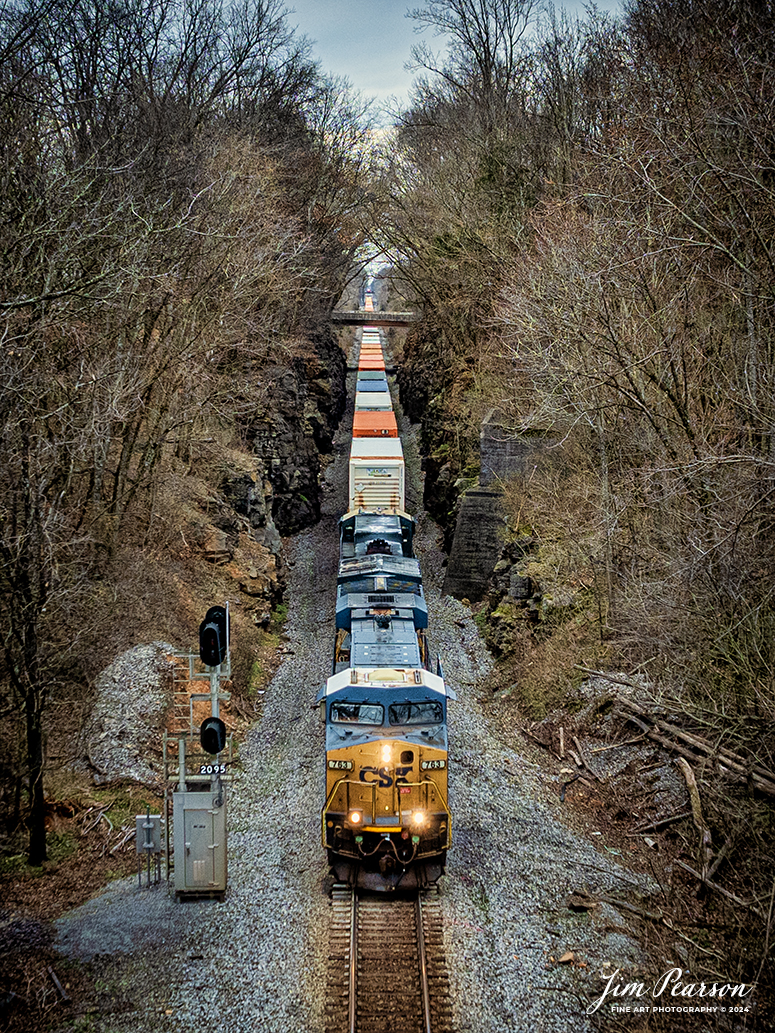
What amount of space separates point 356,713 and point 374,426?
18.6 metres

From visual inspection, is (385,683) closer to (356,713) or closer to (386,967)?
(356,713)

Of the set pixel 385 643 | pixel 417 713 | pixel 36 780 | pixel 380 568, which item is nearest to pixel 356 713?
pixel 417 713

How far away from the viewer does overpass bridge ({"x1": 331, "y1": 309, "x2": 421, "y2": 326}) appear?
46.9 metres

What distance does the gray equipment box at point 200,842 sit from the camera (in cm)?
1180

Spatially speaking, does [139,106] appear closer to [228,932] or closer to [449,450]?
[449,450]

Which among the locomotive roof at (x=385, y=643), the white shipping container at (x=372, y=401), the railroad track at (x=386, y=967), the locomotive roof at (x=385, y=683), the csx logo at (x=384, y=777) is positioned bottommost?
the railroad track at (x=386, y=967)

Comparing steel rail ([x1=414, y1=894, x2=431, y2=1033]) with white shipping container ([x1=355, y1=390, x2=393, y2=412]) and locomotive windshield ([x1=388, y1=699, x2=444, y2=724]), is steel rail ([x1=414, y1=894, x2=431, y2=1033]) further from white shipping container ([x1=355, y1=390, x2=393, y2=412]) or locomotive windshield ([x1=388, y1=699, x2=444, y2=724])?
white shipping container ([x1=355, y1=390, x2=393, y2=412])

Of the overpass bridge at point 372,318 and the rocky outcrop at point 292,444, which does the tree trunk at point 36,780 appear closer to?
the rocky outcrop at point 292,444

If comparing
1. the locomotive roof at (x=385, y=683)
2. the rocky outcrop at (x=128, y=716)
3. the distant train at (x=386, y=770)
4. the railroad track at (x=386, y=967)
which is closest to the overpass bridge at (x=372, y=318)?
the rocky outcrop at (x=128, y=716)

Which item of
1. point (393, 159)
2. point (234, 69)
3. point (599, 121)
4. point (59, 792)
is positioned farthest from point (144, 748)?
point (393, 159)

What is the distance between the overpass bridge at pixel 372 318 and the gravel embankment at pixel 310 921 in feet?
111

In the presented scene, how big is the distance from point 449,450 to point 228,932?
24.0 meters

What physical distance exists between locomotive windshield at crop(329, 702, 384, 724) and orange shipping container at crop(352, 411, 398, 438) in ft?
56.8

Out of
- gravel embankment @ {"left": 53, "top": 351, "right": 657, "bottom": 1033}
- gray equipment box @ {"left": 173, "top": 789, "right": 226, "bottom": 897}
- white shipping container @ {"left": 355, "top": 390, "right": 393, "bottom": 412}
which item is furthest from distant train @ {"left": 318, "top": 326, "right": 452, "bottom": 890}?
white shipping container @ {"left": 355, "top": 390, "right": 393, "bottom": 412}
